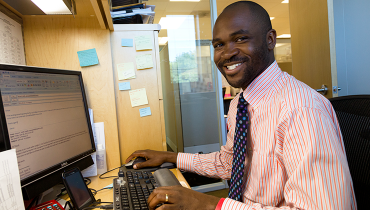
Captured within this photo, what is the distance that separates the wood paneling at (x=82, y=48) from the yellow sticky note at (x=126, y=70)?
5 centimetres

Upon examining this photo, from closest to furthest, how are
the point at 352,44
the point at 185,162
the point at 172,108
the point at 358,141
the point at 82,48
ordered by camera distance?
the point at 358,141 → the point at 185,162 → the point at 82,48 → the point at 352,44 → the point at 172,108

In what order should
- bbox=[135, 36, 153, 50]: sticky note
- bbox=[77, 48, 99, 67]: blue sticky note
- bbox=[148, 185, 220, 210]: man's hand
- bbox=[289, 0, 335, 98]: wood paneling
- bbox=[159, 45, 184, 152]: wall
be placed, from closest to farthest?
bbox=[148, 185, 220, 210]: man's hand → bbox=[77, 48, 99, 67]: blue sticky note → bbox=[135, 36, 153, 50]: sticky note → bbox=[289, 0, 335, 98]: wood paneling → bbox=[159, 45, 184, 152]: wall

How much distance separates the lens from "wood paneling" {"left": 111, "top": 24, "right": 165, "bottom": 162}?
1.26m

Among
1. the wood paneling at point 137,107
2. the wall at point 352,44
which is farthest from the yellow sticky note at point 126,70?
the wall at point 352,44

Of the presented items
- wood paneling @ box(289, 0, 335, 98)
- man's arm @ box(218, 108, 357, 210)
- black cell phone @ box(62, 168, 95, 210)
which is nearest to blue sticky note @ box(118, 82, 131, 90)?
black cell phone @ box(62, 168, 95, 210)

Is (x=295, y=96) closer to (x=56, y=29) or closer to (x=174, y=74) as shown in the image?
(x=56, y=29)

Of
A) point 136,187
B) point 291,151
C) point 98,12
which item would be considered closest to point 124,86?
point 98,12

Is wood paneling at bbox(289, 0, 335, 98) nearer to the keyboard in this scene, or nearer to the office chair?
the office chair

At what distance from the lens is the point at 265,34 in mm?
782

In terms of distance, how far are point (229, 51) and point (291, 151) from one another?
0.38 metres

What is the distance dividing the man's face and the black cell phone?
632 mm

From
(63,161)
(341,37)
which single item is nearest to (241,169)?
(63,161)

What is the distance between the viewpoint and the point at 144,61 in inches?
50.5

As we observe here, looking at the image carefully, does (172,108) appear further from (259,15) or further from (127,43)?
(259,15)
